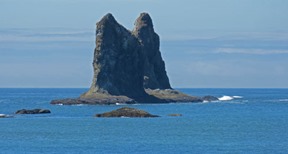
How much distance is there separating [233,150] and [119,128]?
3185cm

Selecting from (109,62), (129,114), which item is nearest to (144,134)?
(129,114)

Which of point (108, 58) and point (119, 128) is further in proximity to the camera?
point (108, 58)

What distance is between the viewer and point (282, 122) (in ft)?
407

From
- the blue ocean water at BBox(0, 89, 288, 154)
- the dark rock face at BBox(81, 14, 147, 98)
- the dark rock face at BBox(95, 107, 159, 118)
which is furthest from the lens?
the dark rock face at BBox(81, 14, 147, 98)

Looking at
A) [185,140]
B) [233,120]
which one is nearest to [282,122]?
[233,120]

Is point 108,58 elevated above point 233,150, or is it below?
above

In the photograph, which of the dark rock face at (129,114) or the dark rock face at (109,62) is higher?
the dark rock face at (109,62)

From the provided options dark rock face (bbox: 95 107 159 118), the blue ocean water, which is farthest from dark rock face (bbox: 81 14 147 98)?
dark rock face (bbox: 95 107 159 118)

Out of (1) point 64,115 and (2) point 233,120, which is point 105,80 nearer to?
(1) point 64,115

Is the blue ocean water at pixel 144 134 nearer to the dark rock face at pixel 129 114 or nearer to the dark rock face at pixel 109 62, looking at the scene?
the dark rock face at pixel 129 114

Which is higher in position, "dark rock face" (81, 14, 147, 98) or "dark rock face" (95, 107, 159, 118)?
"dark rock face" (81, 14, 147, 98)

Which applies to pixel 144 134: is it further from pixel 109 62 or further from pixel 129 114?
pixel 109 62

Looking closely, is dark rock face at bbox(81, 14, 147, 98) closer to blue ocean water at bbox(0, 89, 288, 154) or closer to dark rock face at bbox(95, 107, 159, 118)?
blue ocean water at bbox(0, 89, 288, 154)

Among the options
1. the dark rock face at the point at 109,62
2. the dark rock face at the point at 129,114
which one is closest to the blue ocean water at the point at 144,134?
the dark rock face at the point at 129,114
